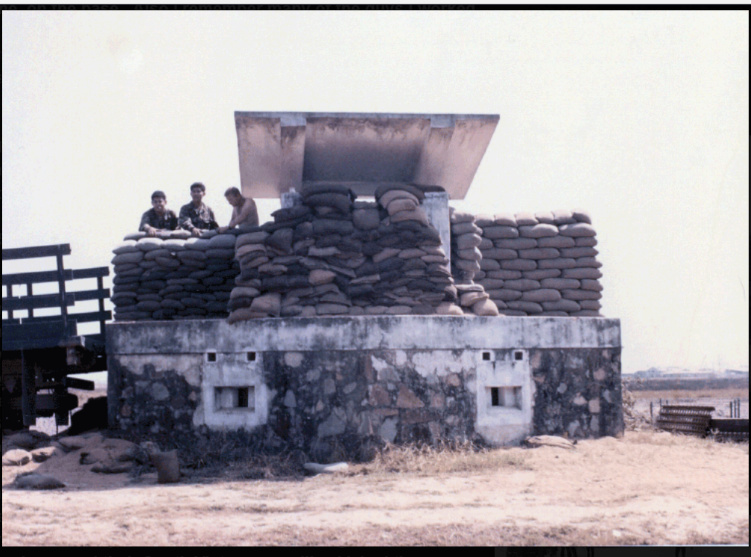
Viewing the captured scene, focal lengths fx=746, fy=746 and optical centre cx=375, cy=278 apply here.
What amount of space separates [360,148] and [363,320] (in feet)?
8.19

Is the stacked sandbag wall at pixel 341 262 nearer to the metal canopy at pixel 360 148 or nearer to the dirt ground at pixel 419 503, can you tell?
the metal canopy at pixel 360 148

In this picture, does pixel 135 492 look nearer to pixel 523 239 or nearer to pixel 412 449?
pixel 412 449

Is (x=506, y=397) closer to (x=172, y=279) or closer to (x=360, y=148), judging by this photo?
(x=360, y=148)

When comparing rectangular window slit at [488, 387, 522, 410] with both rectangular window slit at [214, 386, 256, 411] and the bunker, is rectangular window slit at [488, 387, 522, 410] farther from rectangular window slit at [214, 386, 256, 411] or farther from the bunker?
rectangular window slit at [214, 386, 256, 411]

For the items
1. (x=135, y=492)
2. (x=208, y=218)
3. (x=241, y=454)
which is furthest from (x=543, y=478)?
(x=208, y=218)

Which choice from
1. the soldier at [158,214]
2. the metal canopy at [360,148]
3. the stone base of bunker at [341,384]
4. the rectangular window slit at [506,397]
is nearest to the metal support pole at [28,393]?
the stone base of bunker at [341,384]

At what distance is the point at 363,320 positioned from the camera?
25.2 feet

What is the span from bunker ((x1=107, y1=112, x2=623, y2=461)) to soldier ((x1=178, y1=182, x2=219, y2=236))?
0.91 metres

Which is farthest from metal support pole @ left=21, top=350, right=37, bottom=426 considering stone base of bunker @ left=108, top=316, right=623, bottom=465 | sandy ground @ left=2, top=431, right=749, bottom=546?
sandy ground @ left=2, top=431, right=749, bottom=546

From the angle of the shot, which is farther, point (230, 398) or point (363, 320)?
point (230, 398)

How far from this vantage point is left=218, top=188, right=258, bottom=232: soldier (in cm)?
954

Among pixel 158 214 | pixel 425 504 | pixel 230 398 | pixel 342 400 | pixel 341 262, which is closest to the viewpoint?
pixel 425 504

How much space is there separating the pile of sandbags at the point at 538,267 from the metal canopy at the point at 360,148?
39.5 inches

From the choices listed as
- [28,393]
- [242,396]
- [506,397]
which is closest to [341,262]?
[242,396]
